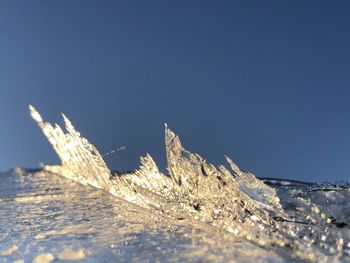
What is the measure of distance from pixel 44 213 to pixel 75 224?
42.5 inches

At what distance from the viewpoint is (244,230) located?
178 inches

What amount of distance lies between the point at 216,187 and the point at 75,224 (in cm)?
198

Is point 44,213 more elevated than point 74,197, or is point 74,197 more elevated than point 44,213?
point 74,197

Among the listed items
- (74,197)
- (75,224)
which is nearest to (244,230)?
(75,224)

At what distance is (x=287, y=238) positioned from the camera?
427 cm

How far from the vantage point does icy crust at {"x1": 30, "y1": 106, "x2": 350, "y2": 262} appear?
4.20 m

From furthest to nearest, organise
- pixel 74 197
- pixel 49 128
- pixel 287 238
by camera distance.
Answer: pixel 49 128
pixel 74 197
pixel 287 238

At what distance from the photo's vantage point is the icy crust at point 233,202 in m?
4.20

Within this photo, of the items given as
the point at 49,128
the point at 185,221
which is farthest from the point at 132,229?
the point at 49,128

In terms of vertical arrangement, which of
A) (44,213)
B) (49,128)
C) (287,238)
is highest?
(49,128)

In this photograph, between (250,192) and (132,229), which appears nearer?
(132,229)

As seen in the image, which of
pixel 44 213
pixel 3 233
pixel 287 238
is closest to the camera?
pixel 287 238

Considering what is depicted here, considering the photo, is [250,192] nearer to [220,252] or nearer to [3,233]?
[220,252]

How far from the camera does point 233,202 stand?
18.1 feet
